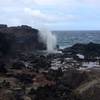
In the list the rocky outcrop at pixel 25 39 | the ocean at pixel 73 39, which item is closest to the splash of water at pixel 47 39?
the rocky outcrop at pixel 25 39

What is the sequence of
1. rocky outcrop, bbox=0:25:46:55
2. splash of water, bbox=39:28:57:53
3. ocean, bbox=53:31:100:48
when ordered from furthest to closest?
ocean, bbox=53:31:100:48, splash of water, bbox=39:28:57:53, rocky outcrop, bbox=0:25:46:55

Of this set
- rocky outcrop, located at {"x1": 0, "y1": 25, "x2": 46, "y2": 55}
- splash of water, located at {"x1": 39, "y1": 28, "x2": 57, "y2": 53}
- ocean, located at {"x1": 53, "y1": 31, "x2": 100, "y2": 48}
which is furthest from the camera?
ocean, located at {"x1": 53, "y1": 31, "x2": 100, "y2": 48}

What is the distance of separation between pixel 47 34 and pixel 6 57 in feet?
73.3

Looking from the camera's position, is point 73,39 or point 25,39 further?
point 73,39

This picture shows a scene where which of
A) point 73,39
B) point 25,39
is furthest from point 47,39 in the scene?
point 73,39

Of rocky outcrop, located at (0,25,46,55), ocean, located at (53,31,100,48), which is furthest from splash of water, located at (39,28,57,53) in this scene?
ocean, located at (53,31,100,48)

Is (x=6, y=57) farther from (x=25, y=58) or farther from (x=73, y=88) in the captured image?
(x=73, y=88)

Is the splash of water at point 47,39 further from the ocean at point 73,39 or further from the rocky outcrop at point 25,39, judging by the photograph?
the ocean at point 73,39

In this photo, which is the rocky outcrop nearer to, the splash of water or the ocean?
the splash of water

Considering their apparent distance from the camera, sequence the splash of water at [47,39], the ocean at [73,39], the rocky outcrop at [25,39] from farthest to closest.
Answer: the ocean at [73,39] → the splash of water at [47,39] → the rocky outcrop at [25,39]

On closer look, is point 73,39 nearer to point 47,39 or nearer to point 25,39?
point 47,39

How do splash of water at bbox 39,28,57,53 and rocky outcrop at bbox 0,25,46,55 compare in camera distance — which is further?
splash of water at bbox 39,28,57,53

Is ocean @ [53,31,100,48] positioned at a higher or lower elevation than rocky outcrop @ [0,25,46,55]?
lower

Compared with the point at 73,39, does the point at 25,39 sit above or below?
above
